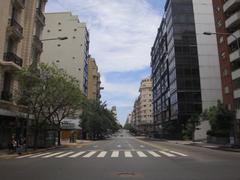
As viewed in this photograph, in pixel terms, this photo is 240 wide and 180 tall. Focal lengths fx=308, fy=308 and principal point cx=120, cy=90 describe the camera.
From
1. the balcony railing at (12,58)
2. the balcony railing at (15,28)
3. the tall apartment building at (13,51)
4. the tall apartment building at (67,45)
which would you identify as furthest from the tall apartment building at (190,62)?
the balcony railing at (15,28)

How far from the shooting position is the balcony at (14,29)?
28967 millimetres

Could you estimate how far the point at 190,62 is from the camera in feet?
248

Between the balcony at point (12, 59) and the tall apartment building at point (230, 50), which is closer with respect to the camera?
the balcony at point (12, 59)

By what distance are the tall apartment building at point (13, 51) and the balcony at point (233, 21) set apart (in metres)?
27.6

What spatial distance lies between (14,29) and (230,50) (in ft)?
108

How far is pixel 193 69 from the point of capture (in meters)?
75.1

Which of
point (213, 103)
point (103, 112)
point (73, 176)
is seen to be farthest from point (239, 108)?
point (103, 112)

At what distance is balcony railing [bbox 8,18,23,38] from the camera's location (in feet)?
95.1

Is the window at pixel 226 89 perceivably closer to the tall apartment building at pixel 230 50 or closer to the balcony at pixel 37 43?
the tall apartment building at pixel 230 50

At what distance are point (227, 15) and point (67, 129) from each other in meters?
42.2

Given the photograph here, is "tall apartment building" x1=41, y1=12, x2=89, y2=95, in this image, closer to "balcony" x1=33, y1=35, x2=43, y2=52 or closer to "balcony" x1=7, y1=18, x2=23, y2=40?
"balcony" x1=33, y1=35, x2=43, y2=52

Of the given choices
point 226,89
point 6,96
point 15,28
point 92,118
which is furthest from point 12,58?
point 92,118

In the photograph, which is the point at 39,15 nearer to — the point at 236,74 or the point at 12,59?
the point at 12,59

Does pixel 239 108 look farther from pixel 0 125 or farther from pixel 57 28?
Result: pixel 57 28
